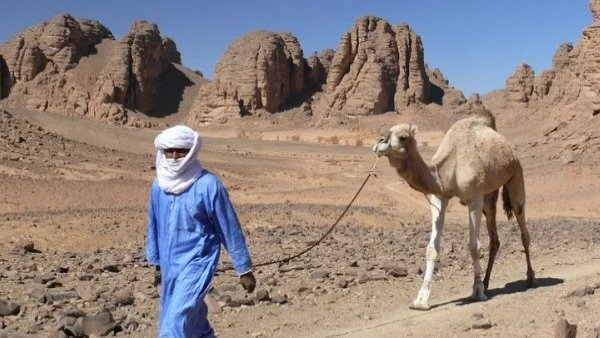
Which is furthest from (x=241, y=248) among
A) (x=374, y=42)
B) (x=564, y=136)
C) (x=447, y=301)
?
(x=374, y=42)

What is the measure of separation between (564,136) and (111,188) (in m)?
23.8

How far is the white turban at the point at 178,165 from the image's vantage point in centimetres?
475

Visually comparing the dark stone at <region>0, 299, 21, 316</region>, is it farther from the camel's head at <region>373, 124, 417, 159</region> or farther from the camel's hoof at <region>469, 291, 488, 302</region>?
the camel's hoof at <region>469, 291, 488, 302</region>

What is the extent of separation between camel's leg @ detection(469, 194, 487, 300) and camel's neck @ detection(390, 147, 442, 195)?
50cm

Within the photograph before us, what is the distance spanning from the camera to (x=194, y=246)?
477cm

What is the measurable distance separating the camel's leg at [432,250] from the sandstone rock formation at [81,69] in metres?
77.3

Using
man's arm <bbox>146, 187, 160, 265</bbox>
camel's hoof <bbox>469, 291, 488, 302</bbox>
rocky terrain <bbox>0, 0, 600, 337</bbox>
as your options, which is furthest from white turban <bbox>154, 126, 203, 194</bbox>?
camel's hoof <bbox>469, 291, 488, 302</bbox>

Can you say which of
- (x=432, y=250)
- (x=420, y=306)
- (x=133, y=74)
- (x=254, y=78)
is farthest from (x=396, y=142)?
(x=133, y=74)

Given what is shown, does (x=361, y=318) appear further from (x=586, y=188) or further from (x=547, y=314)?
(x=586, y=188)

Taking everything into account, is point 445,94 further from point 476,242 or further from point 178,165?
point 178,165

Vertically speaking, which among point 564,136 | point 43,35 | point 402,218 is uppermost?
point 43,35

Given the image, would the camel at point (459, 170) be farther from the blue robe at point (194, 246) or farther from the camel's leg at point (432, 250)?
the blue robe at point (194, 246)

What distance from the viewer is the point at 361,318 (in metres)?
7.62

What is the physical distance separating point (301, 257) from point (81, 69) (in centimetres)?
8455
